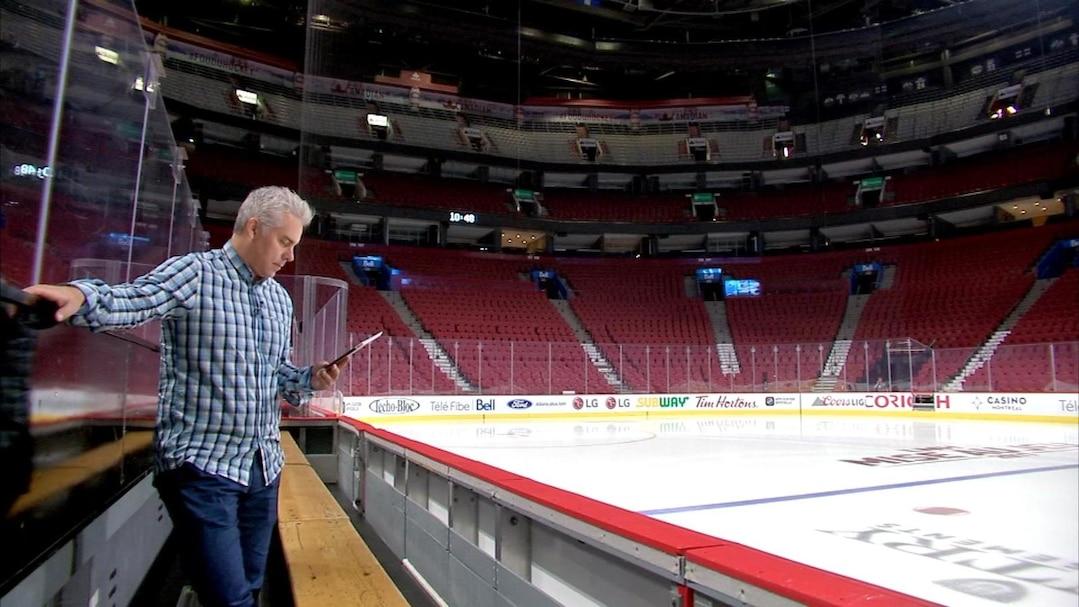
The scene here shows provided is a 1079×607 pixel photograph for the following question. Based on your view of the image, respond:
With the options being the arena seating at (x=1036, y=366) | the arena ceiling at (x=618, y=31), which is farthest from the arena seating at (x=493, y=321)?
the arena seating at (x=1036, y=366)

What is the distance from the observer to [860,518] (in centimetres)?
390

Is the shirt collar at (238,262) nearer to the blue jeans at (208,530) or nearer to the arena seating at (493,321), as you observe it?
the blue jeans at (208,530)

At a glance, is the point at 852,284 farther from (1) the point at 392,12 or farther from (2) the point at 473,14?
(1) the point at 392,12

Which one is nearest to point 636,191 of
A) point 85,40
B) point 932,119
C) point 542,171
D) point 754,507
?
point 542,171

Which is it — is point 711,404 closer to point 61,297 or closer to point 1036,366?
point 1036,366

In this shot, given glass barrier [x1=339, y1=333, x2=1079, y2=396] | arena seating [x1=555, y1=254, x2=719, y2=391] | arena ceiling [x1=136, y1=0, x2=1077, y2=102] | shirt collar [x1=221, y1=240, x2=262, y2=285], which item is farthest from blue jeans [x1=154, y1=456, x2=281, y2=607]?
arena ceiling [x1=136, y1=0, x2=1077, y2=102]

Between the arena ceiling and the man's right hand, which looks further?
the arena ceiling

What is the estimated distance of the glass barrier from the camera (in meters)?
11.1

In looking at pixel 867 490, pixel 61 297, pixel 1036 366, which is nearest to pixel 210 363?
pixel 61 297

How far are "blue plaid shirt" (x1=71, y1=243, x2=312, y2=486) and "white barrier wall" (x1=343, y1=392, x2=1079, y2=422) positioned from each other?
29.4 ft

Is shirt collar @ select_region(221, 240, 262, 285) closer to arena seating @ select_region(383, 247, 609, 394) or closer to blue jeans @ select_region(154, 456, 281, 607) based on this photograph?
blue jeans @ select_region(154, 456, 281, 607)

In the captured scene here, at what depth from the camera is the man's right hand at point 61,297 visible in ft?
3.36

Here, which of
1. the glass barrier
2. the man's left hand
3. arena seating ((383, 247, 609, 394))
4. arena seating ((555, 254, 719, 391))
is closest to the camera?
the man's left hand

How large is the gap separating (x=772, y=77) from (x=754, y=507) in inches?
998
